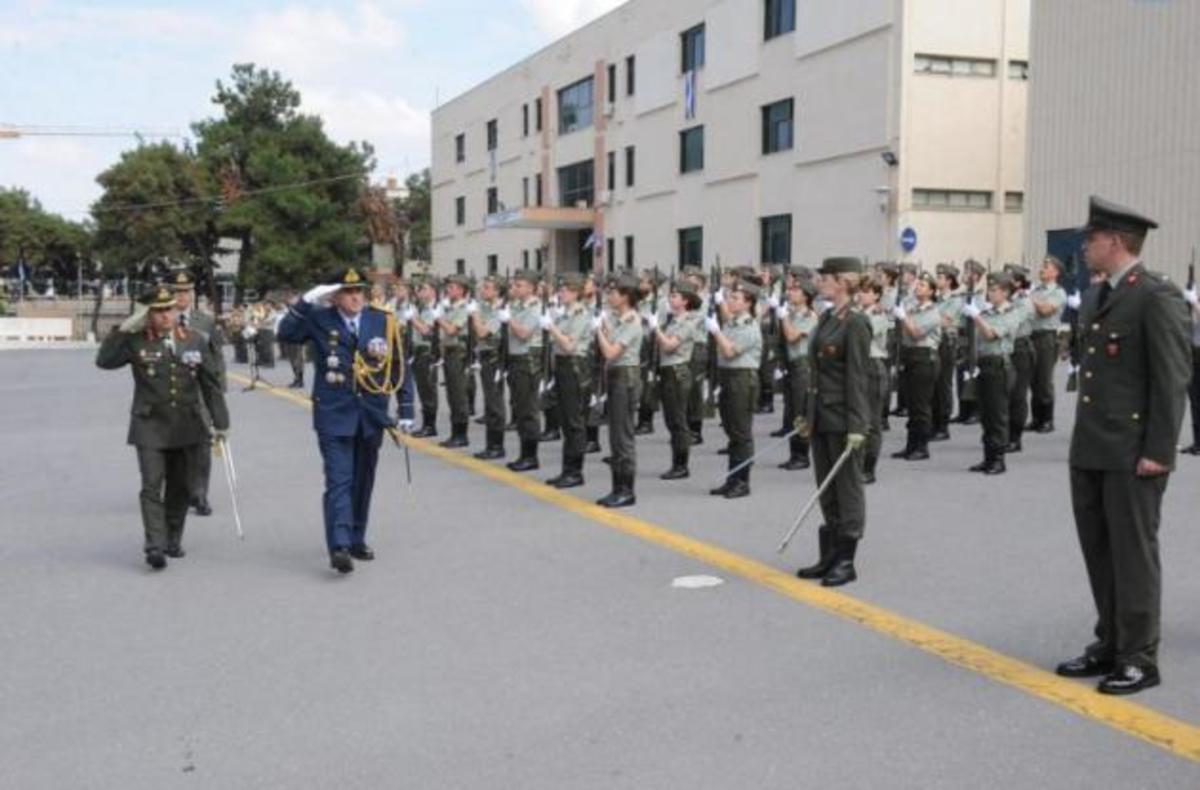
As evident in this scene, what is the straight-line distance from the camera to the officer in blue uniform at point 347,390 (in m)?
7.26

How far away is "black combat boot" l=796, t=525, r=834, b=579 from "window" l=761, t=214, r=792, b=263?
1091 inches

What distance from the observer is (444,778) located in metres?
4.19

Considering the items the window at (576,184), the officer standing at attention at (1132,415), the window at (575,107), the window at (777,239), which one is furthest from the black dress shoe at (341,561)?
the window at (575,107)

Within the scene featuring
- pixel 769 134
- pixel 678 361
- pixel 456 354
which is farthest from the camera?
pixel 769 134

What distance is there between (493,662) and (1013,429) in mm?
8023

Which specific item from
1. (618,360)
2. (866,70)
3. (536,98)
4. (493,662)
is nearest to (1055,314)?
(618,360)

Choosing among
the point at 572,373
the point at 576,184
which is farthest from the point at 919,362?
the point at 576,184

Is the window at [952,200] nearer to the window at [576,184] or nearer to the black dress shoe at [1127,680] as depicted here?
the window at [576,184]

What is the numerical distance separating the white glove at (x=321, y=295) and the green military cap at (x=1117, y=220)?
4337 millimetres

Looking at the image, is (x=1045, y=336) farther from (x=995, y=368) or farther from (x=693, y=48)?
(x=693, y=48)

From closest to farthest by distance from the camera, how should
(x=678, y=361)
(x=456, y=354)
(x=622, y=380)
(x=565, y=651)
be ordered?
1. (x=565, y=651)
2. (x=622, y=380)
3. (x=678, y=361)
4. (x=456, y=354)

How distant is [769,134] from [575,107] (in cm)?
1531

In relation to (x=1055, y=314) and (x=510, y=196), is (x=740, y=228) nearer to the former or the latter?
(x=510, y=196)

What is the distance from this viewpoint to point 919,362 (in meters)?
12.1
